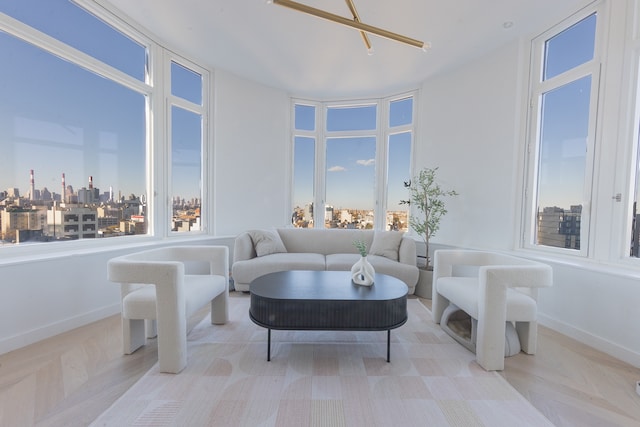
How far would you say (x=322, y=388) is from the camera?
166 centimetres

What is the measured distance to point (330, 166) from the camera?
4.96 metres

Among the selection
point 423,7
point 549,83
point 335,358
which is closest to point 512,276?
point 335,358

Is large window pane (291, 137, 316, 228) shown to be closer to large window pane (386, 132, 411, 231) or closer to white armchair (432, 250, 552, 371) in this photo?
large window pane (386, 132, 411, 231)

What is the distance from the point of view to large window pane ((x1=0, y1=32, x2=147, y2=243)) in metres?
2.20

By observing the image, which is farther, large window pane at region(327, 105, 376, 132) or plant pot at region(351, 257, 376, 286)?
large window pane at region(327, 105, 376, 132)

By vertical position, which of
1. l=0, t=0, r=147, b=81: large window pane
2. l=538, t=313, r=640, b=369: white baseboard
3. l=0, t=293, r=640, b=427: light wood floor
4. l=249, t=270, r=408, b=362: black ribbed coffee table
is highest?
l=0, t=0, r=147, b=81: large window pane

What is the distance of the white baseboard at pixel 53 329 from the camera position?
2011 millimetres

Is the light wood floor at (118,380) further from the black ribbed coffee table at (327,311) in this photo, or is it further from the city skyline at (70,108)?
the city skyline at (70,108)

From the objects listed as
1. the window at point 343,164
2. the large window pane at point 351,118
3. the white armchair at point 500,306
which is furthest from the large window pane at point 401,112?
the white armchair at point 500,306

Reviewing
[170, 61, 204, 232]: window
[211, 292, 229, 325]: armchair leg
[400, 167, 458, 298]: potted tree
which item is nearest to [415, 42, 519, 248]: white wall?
[400, 167, 458, 298]: potted tree

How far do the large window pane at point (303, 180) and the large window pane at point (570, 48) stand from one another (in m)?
3.39

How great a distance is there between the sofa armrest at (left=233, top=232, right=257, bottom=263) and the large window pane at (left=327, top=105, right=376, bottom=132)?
8.74 feet

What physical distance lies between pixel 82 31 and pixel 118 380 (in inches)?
126

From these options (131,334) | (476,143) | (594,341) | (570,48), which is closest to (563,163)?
(476,143)
